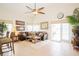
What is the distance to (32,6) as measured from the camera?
92.8 inches

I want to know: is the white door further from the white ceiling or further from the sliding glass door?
the white ceiling

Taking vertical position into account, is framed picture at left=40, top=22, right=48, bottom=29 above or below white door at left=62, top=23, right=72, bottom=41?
above

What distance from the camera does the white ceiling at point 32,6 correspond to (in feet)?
7.64

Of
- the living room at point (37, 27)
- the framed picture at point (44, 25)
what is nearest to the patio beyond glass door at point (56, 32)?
the living room at point (37, 27)

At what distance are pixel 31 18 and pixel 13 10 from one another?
34 cm

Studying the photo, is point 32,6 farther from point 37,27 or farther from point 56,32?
point 56,32

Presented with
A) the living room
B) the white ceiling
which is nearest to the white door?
the living room

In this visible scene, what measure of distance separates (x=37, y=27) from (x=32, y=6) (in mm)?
370

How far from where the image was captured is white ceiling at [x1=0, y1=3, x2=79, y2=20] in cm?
233

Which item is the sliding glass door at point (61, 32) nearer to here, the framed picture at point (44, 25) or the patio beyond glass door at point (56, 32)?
the patio beyond glass door at point (56, 32)

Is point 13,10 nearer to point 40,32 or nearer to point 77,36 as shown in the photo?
point 40,32

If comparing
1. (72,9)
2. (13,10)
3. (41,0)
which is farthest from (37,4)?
(72,9)

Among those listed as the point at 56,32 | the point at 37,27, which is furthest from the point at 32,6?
the point at 56,32

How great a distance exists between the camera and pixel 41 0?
93.4 inches
